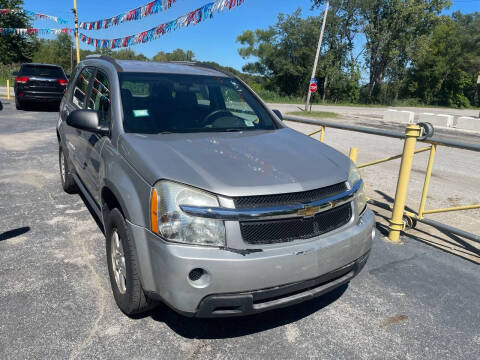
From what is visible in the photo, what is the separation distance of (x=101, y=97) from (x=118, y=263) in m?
1.60

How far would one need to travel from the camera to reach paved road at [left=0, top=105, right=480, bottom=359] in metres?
2.34

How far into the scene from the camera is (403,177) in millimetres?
4074

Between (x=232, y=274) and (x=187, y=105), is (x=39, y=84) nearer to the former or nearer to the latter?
(x=187, y=105)

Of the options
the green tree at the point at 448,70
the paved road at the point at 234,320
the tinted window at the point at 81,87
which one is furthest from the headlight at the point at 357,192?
the green tree at the point at 448,70

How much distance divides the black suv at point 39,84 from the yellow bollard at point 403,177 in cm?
1274

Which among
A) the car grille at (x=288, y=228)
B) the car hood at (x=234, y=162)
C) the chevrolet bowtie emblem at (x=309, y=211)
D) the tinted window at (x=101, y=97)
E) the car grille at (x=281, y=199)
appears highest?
the tinted window at (x=101, y=97)

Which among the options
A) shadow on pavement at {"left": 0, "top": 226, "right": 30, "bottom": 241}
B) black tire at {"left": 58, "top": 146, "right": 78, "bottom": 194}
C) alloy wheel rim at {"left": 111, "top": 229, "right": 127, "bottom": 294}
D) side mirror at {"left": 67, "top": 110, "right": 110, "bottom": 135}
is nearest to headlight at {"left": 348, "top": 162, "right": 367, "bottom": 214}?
alloy wheel rim at {"left": 111, "top": 229, "right": 127, "bottom": 294}

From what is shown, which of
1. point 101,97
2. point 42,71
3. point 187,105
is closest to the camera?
point 187,105

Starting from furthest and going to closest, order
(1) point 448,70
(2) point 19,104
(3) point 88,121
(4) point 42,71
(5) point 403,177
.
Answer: (1) point 448,70
(2) point 19,104
(4) point 42,71
(5) point 403,177
(3) point 88,121

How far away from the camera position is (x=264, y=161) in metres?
2.46

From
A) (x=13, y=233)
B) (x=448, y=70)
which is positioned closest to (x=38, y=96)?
(x=13, y=233)

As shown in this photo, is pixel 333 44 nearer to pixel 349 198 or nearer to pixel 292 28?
pixel 292 28

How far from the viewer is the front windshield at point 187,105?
9.73ft

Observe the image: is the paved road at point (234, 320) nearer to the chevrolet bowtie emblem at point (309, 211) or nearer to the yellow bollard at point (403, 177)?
the yellow bollard at point (403, 177)
